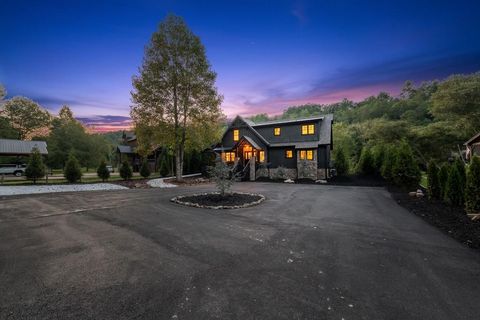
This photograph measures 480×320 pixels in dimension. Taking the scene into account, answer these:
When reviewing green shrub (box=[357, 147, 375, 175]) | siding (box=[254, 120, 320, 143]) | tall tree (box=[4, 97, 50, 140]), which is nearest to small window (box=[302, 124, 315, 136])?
siding (box=[254, 120, 320, 143])

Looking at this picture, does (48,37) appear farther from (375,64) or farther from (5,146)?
(375,64)

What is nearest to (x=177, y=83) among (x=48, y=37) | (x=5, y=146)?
(x=48, y=37)

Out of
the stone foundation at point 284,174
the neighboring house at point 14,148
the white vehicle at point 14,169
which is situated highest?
the neighboring house at point 14,148

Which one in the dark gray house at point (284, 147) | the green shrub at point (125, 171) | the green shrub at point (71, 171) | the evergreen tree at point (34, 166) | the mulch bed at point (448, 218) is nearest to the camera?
the mulch bed at point (448, 218)

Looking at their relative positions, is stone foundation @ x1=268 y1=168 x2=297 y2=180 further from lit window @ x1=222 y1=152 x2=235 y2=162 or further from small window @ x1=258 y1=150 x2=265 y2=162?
lit window @ x1=222 y1=152 x2=235 y2=162

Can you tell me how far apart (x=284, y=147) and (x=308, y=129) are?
11.1 ft

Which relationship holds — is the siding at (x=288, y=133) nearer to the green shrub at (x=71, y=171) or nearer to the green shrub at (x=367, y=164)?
the green shrub at (x=367, y=164)

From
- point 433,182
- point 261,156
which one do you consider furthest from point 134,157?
A: point 433,182

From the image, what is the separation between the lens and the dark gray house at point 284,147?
21.4m

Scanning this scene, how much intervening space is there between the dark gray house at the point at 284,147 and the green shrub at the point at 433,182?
34.0 feet

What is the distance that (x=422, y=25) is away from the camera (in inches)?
728

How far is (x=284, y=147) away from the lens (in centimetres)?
2311

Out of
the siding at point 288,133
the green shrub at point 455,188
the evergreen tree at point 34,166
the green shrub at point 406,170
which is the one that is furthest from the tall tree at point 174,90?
the green shrub at point 455,188

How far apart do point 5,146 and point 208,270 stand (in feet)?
112
